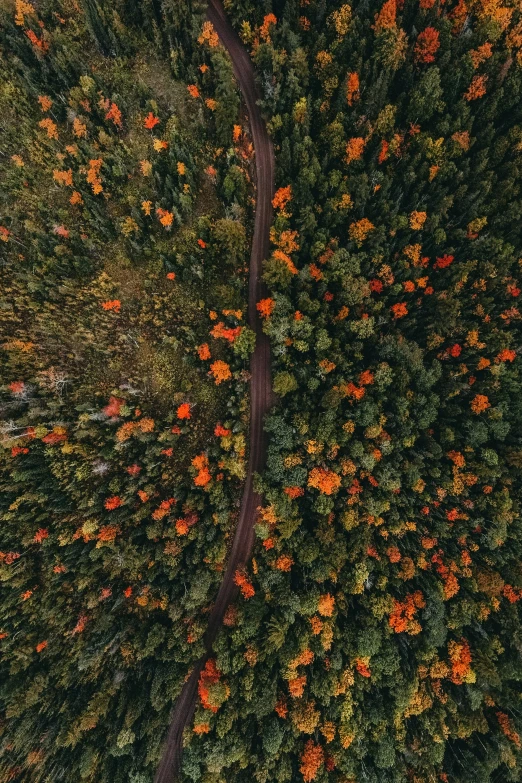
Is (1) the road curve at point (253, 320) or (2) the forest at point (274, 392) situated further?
(1) the road curve at point (253, 320)

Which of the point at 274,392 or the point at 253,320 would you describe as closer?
the point at 274,392

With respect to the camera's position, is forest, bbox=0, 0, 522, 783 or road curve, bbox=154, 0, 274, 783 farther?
road curve, bbox=154, 0, 274, 783

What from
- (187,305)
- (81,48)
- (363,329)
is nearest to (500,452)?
(363,329)

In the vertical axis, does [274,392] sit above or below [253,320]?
below
